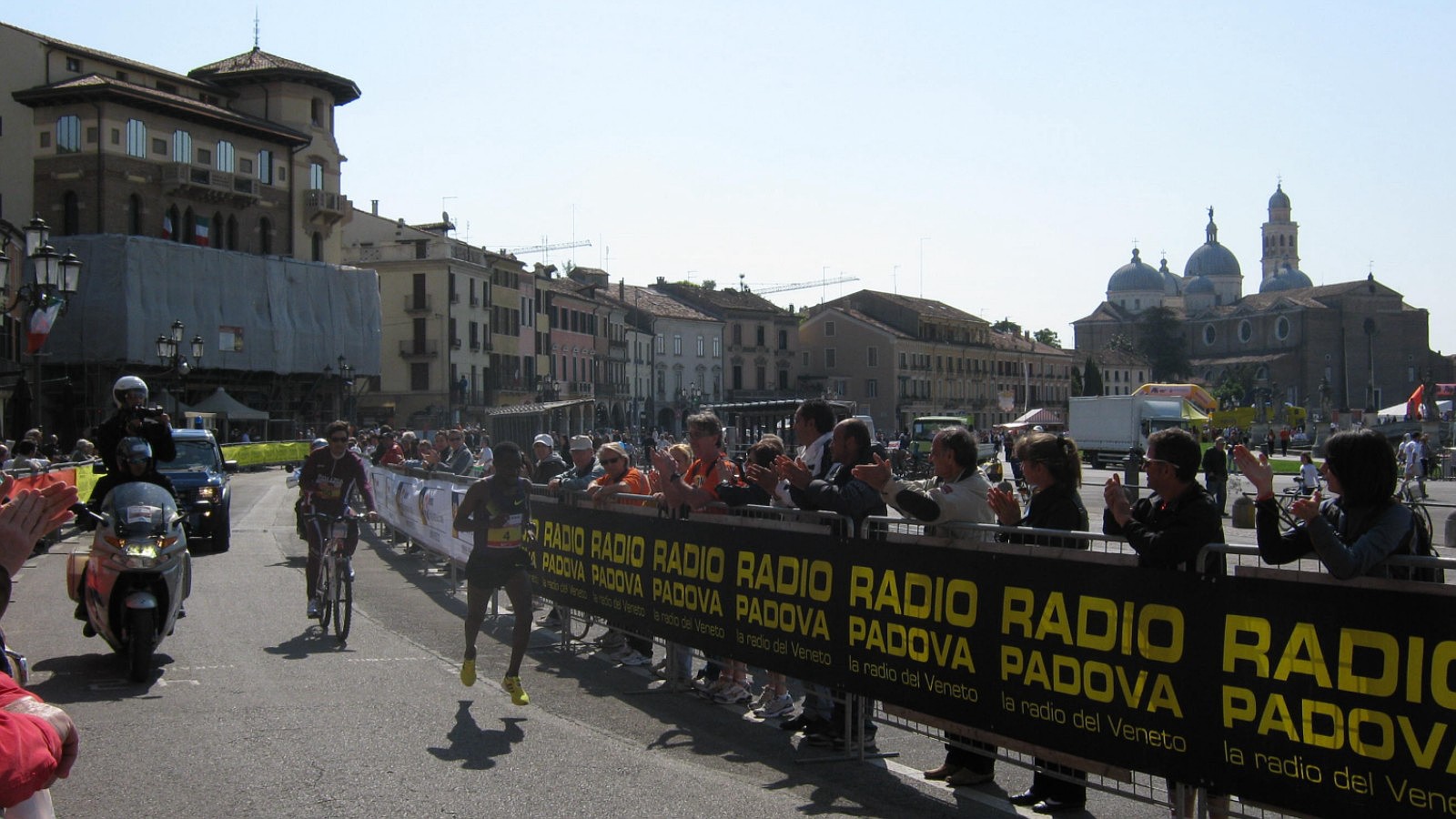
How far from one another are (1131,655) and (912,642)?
1.47m

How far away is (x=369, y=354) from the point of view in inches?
2776

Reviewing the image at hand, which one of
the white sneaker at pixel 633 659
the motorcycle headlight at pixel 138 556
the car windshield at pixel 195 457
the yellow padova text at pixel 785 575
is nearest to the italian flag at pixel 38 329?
the car windshield at pixel 195 457

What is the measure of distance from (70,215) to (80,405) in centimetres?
892

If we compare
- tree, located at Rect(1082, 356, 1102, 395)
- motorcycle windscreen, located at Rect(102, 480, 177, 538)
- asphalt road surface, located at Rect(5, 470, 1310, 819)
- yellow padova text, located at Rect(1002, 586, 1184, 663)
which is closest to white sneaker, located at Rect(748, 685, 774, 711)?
asphalt road surface, located at Rect(5, 470, 1310, 819)

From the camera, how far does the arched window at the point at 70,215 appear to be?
58250 millimetres

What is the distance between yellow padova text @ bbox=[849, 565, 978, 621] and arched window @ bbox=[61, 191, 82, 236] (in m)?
59.3

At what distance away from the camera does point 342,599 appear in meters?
11.5

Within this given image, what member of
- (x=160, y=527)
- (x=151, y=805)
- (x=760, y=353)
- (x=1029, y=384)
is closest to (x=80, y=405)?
(x=160, y=527)

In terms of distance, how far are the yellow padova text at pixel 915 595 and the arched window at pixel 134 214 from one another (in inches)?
2349

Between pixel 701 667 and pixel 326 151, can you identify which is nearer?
pixel 701 667

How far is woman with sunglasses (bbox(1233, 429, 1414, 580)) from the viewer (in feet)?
16.1

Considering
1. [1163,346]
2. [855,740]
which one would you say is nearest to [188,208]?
[855,740]

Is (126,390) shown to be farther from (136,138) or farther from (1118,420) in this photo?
(1118,420)

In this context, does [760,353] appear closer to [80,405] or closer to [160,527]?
[80,405]
